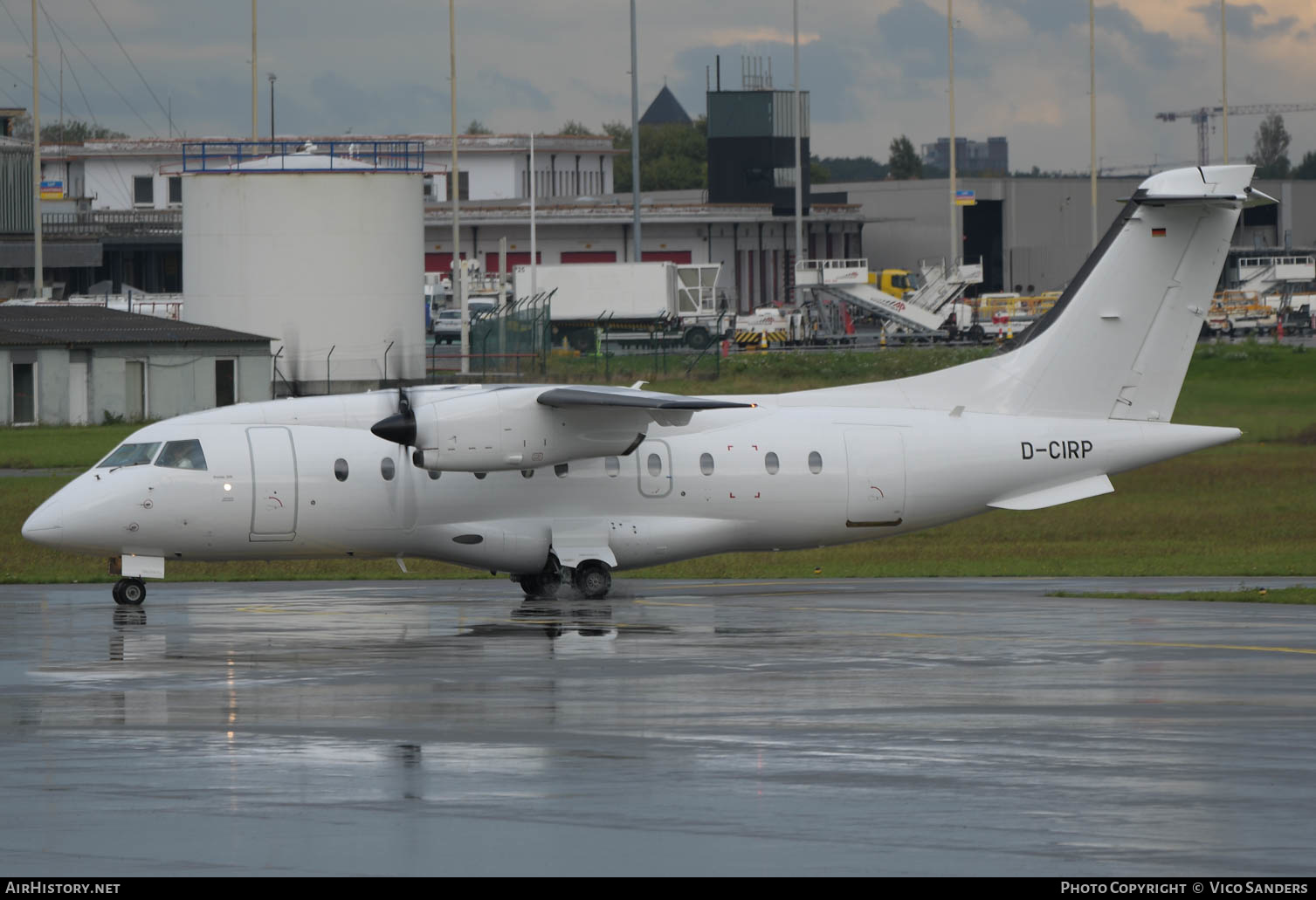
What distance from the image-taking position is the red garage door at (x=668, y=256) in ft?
375

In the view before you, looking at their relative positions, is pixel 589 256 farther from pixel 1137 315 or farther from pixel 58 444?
pixel 1137 315

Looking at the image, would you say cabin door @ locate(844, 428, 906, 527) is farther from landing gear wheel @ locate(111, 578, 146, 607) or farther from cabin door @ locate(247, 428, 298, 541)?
landing gear wheel @ locate(111, 578, 146, 607)

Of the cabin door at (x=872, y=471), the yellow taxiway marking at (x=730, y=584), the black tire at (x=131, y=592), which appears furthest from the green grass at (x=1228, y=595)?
the black tire at (x=131, y=592)

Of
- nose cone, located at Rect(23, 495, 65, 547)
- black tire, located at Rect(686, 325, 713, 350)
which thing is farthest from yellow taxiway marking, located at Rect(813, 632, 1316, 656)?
black tire, located at Rect(686, 325, 713, 350)

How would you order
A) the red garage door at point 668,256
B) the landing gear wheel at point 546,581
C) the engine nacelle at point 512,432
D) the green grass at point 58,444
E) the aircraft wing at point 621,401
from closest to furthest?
the aircraft wing at point 621,401
the engine nacelle at point 512,432
the landing gear wheel at point 546,581
the green grass at point 58,444
the red garage door at point 668,256

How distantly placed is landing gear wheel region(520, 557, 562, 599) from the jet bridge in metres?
69.4

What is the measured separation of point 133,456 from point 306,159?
41.1 m

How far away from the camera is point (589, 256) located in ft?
368

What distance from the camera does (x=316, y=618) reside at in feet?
78.2

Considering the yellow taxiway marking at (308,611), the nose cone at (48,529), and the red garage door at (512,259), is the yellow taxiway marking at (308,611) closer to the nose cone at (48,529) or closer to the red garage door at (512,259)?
the nose cone at (48,529)

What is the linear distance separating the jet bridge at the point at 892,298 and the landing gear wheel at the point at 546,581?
69397 millimetres

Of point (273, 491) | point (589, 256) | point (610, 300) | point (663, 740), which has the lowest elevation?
point (663, 740)

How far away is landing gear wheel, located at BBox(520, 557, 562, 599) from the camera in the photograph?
26547mm

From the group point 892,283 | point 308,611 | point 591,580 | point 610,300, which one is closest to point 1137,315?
point 591,580
